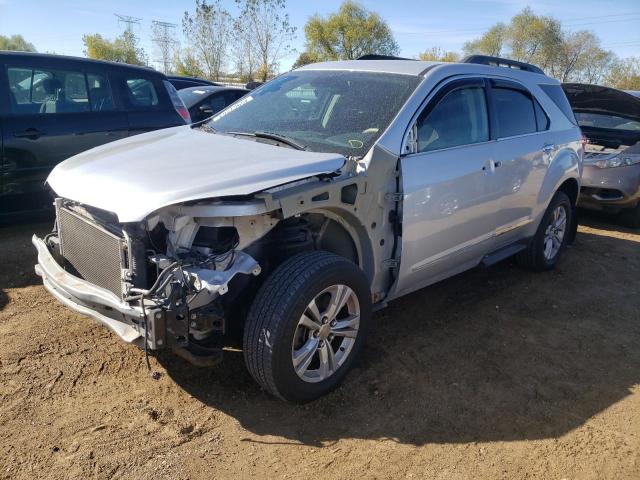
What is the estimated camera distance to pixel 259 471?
250 centimetres

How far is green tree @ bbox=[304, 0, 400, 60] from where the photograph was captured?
56125 millimetres

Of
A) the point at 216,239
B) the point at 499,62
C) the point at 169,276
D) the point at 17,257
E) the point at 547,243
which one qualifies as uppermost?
the point at 499,62

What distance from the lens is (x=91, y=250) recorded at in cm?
294

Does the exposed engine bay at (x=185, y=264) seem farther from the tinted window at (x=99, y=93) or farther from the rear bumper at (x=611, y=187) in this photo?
the rear bumper at (x=611, y=187)

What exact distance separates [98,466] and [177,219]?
1.22 m

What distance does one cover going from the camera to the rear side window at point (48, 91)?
525 centimetres

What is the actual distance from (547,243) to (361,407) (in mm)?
3225

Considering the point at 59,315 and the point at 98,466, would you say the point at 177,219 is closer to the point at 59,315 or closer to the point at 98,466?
the point at 98,466

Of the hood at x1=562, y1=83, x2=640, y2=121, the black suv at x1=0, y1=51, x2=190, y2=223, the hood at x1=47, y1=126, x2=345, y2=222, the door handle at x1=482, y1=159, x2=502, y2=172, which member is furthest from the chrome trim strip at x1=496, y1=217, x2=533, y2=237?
the black suv at x1=0, y1=51, x2=190, y2=223

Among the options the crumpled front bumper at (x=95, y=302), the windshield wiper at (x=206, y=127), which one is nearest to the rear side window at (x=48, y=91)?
the windshield wiper at (x=206, y=127)

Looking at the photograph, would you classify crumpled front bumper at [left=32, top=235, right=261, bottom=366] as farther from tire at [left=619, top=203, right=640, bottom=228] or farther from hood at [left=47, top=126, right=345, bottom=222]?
tire at [left=619, top=203, right=640, bottom=228]

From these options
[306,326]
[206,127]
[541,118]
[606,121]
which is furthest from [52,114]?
[606,121]

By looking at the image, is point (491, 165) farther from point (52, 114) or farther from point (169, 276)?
point (52, 114)

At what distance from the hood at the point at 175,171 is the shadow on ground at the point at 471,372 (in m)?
1.20
